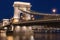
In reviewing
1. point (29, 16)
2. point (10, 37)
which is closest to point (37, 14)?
point (29, 16)

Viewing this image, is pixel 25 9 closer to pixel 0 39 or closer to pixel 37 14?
pixel 37 14

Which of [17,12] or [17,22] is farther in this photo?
[17,12]

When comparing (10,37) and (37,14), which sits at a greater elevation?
(37,14)

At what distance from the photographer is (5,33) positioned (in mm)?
10383

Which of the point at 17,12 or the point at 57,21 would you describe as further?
the point at 17,12

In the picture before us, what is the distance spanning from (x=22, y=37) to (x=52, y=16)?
7.36ft

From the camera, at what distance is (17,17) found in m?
14.6

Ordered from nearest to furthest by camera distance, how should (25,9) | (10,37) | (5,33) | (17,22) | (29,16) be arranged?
(5,33), (10,37), (17,22), (25,9), (29,16)

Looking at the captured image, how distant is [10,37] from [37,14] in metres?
3.15

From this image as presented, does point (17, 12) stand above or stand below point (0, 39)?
above

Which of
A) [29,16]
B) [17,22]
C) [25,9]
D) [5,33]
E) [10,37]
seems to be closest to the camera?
[5,33]

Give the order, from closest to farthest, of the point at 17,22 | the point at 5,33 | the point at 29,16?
the point at 5,33
the point at 17,22
the point at 29,16

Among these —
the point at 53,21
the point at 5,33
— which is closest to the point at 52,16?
the point at 53,21

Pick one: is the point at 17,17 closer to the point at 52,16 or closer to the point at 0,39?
the point at 52,16
